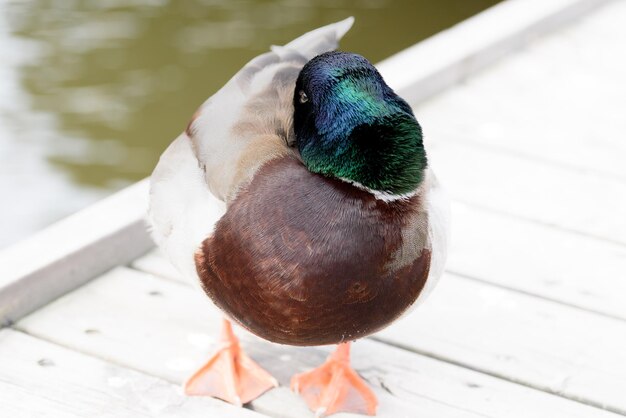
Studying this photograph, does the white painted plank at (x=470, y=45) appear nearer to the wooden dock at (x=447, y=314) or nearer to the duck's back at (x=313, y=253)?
the wooden dock at (x=447, y=314)

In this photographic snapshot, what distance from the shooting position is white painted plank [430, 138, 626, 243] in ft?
8.64

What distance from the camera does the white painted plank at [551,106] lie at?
3014 mm

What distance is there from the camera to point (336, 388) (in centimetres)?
198

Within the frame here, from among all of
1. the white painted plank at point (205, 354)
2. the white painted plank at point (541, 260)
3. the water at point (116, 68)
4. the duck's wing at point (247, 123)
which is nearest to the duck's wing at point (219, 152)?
the duck's wing at point (247, 123)

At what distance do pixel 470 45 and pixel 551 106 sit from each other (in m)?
0.35

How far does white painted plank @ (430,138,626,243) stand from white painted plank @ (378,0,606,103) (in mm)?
313

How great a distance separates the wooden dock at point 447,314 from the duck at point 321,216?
33cm

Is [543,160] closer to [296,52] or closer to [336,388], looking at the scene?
[296,52]

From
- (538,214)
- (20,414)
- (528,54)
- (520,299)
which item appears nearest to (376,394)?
(520,299)

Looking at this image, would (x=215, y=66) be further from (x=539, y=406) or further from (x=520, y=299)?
(x=539, y=406)

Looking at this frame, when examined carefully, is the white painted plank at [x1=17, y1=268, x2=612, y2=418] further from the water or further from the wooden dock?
the water

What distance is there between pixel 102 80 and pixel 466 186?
2.58 m

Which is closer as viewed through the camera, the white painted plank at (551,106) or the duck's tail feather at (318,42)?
the duck's tail feather at (318,42)

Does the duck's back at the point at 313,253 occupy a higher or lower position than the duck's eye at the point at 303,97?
lower
